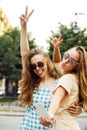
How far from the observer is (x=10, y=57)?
175ft

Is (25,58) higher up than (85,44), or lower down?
lower down

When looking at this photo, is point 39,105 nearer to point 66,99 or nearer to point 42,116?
point 42,116

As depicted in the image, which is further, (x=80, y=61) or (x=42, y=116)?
(x=80, y=61)

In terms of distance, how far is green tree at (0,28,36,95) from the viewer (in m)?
53.3

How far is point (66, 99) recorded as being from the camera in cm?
336

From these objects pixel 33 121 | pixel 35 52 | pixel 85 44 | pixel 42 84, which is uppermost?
pixel 85 44

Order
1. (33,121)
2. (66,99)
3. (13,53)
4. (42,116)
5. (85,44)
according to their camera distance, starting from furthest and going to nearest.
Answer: (13,53), (85,44), (33,121), (66,99), (42,116)

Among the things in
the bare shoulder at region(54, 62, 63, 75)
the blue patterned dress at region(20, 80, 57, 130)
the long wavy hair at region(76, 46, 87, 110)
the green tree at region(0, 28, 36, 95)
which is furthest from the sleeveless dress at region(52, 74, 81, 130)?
the green tree at region(0, 28, 36, 95)

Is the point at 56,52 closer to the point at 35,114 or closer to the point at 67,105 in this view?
the point at 35,114

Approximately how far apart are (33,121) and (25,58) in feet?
1.65

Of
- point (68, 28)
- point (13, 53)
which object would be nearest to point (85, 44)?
point (68, 28)

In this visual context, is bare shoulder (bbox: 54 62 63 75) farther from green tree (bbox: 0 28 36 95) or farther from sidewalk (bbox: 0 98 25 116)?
green tree (bbox: 0 28 36 95)

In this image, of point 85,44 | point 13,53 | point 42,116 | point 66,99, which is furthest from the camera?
point 13,53

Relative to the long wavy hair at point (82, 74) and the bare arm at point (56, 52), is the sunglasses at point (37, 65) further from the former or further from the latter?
the long wavy hair at point (82, 74)
